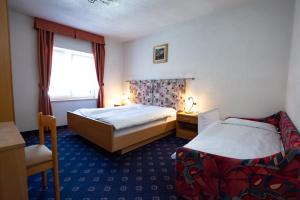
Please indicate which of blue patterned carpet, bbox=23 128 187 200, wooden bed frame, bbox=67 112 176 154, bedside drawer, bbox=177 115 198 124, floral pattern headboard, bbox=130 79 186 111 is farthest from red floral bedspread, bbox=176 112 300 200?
floral pattern headboard, bbox=130 79 186 111

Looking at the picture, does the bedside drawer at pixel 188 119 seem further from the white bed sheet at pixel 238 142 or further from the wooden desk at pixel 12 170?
the wooden desk at pixel 12 170

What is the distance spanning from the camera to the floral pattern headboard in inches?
147

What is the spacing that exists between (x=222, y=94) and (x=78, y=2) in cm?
324

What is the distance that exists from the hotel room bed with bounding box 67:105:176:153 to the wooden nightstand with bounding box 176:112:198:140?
20 cm

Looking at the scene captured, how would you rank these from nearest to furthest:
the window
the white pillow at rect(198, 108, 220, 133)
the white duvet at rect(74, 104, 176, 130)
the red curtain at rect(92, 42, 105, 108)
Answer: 1. the white duvet at rect(74, 104, 176, 130)
2. the white pillow at rect(198, 108, 220, 133)
3. the window
4. the red curtain at rect(92, 42, 105, 108)

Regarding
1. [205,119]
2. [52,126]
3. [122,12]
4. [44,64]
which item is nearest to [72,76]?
[44,64]

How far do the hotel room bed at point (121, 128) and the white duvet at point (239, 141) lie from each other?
1113 millimetres

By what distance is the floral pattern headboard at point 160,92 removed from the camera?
3.73 meters

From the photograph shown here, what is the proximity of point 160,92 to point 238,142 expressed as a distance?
2.53 m

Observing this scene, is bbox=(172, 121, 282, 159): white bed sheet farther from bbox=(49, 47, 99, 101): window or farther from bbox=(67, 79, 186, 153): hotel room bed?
bbox=(49, 47, 99, 101): window

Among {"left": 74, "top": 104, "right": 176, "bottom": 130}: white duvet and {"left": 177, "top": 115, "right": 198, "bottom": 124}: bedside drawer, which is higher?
{"left": 74, "top": 104, "right": 176, "bottom": 130}: white duvet

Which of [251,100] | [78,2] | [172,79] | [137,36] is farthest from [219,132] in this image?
[137,36]

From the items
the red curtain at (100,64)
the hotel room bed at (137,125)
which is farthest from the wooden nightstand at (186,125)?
the red curtain at (100,64)

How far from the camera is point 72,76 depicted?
4180mm
